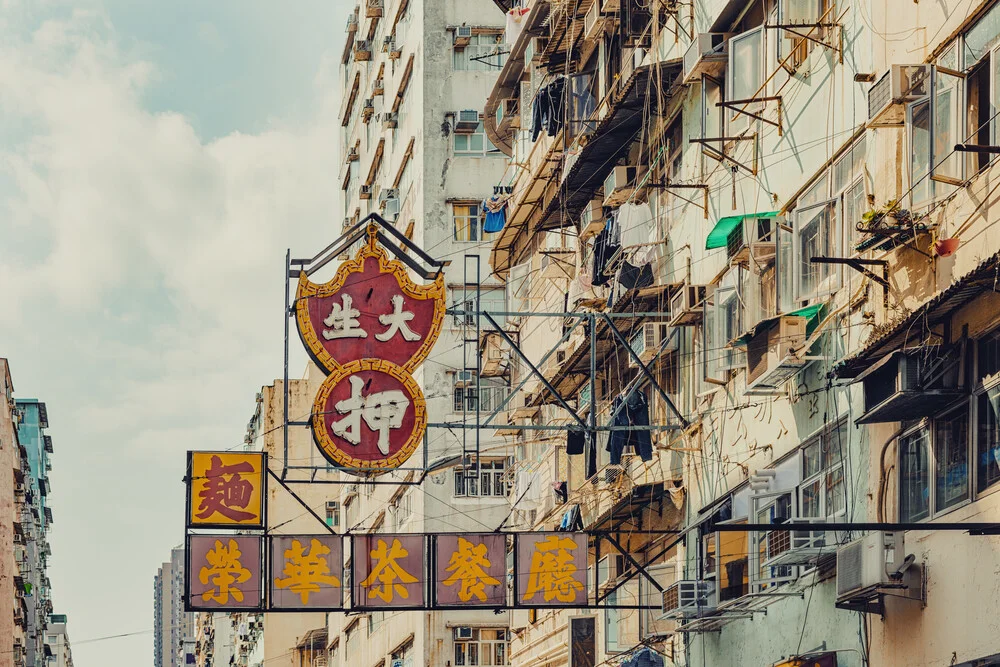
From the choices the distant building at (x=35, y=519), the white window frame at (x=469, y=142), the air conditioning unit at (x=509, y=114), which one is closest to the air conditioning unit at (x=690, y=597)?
the air conditioning unit at (x=509, y=114)

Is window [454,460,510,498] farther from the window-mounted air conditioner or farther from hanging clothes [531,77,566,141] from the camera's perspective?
hanging clothes [531,77,566,141]

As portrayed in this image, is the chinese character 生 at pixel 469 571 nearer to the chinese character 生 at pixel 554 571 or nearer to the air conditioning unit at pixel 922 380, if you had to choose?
the chinese character 生 at pixel 554 571

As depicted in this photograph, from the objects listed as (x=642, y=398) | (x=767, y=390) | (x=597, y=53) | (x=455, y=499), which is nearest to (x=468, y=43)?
(x=455, y=499)

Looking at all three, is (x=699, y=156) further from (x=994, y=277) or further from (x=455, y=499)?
(x=455, y=499)

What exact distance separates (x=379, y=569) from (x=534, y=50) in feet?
36.8

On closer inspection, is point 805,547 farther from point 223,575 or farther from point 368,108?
point 368,108

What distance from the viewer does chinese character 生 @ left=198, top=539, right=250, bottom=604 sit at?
2000 centimetres

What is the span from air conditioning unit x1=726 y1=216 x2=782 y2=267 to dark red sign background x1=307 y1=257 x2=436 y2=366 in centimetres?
362

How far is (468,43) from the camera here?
139 ft

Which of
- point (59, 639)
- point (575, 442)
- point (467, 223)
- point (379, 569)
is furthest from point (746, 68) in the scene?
point (59, 639)

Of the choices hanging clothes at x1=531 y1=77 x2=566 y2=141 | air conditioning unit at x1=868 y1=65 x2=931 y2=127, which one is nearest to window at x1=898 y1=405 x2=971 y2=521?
air conditioning unit at x1=868 y1=65 x2=931 y2=127

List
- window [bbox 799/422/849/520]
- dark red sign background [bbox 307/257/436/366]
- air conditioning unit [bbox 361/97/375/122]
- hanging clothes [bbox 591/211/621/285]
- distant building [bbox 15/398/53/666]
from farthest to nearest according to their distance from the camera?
distant building [bbox 15/398/53/666], air conditioning unit [bbox 361/97/375/122], hanging clothes [bbox 591/211/621/285], dark red sign background [bbox 307/257/436/366], window [bbox 799/422/849/520]

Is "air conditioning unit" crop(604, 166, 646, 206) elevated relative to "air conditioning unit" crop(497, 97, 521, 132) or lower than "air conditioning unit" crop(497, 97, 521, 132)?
lower

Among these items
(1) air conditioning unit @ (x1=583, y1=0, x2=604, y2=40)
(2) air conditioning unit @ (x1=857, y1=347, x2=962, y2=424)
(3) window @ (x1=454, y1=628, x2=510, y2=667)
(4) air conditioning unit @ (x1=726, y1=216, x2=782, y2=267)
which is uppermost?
(1) air conditioning unit @ (x1=583, y1=0, x2=604, y2=40)
